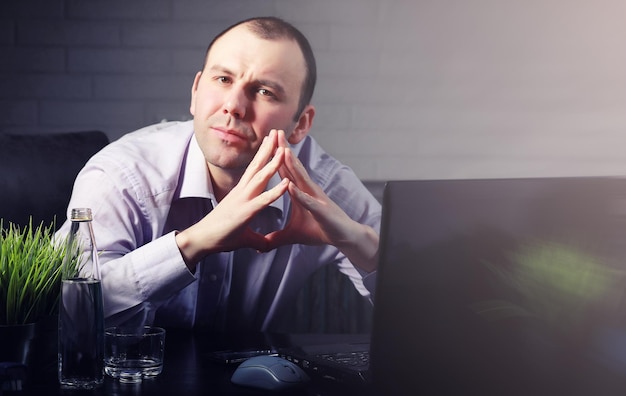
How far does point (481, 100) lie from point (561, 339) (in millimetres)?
1520

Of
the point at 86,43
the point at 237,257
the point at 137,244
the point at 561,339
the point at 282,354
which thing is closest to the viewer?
the point at 561,339

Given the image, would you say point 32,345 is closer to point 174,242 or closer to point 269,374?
point 269,374

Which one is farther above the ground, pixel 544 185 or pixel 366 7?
pixel 366 7

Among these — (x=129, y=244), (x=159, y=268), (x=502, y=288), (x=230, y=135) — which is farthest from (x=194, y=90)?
(x=502, y=288)

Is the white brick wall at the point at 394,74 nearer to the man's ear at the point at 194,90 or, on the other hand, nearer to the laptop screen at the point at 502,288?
the man's ear at the point at 194,90

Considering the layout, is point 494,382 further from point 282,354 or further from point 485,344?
point 282,354

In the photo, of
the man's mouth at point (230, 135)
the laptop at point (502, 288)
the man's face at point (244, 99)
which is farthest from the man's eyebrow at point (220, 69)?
the laptop at point (502, 288)

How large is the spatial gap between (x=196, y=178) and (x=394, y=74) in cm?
67

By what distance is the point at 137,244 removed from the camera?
185 cm

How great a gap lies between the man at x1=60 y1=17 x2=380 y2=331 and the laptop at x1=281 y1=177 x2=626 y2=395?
779 mm

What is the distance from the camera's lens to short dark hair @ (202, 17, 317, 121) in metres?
2.02

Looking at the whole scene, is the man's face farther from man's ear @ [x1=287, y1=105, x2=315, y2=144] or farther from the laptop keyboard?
the laptop keyboard

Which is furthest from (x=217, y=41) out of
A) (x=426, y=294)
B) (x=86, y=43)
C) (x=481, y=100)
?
(x=426, y=294)

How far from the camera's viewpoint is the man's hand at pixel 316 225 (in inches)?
69.4
